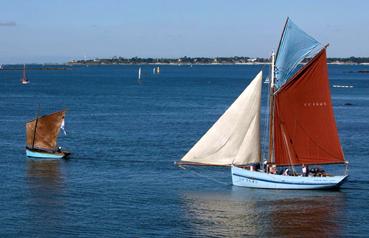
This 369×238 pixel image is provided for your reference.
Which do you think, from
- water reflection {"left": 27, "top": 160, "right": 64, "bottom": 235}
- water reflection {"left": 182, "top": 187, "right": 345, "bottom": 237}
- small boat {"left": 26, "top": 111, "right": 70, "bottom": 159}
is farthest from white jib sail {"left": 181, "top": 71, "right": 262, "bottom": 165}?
small boat {"left": 26, "top": 111, "right": 70, "bottom": 159}

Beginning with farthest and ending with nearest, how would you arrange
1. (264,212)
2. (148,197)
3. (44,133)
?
(44,133) < (148,197) < (264,212)

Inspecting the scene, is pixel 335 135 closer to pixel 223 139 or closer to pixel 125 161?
pixel 223 139

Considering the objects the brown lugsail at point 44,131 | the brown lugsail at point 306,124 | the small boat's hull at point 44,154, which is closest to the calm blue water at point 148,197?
the small boat's hull at point 44,154

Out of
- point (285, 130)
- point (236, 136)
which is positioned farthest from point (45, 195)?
point (285, 130)

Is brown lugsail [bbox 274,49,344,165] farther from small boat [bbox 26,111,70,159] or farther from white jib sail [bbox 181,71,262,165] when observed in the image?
small boat [bbox 26,111,70,159]

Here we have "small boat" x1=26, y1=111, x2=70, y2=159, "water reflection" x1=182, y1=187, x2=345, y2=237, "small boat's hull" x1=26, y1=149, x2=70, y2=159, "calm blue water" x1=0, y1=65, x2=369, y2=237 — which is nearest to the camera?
"water reflection" x1=182, y1=187, x2=345, y2=237

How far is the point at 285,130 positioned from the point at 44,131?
1029 inches

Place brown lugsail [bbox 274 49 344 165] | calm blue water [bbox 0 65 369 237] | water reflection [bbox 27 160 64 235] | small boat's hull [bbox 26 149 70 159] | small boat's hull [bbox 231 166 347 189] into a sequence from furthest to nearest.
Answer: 1. small boat's hull [bbox 26 149 70 159]
2. brown lugsail [bbox 274 49 344 165]
3. small boat's hull [bbox 231 166 347 189]
4. water reflection [bbox 27 160 64 235]
5. calm blue water [bbox 0 65 369 237]

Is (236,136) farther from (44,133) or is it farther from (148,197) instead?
(44,133)

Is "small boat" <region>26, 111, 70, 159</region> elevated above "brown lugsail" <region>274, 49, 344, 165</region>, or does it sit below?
below

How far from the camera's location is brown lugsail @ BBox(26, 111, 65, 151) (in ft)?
235

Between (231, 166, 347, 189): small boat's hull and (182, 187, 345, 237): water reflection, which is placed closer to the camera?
(182, 187, 345, 237): water reflection

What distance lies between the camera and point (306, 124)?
55.3 metres

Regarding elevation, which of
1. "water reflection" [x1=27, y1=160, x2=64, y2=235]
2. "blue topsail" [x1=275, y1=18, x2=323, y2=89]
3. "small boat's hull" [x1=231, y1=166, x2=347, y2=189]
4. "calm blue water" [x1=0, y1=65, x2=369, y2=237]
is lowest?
"water reflection" [x1=27, y1=160, x2=64, y2=235]
